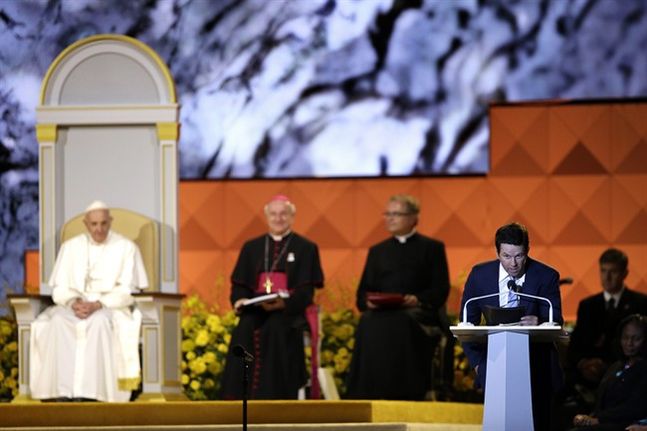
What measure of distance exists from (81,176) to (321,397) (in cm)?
230

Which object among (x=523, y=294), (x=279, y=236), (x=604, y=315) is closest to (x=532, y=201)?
(x=604, y=315)

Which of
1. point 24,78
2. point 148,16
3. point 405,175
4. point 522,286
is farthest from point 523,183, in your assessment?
point 522,286

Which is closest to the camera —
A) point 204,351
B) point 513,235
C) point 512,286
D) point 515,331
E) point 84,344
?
point 515,331

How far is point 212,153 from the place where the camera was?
1223cm

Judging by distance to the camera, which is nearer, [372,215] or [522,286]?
[522,286]

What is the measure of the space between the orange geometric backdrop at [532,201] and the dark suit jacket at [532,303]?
4943 millimetres

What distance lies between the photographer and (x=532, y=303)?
6.57m

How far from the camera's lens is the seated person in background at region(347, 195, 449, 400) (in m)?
10.1

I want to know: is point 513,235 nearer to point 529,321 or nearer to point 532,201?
point 529,321

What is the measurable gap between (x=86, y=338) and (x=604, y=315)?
3.43 meters

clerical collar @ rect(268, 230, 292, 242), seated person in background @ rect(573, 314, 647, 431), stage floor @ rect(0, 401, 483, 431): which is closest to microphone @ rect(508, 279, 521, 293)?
seated person in background @ rect(573, 314, 647, 431)

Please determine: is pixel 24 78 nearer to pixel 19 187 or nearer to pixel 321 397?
pixel 19 187

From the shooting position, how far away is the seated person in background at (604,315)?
1009 centimetres

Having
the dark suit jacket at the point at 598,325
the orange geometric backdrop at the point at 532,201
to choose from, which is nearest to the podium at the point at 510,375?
the dark suit jacket at the point at 598,325
